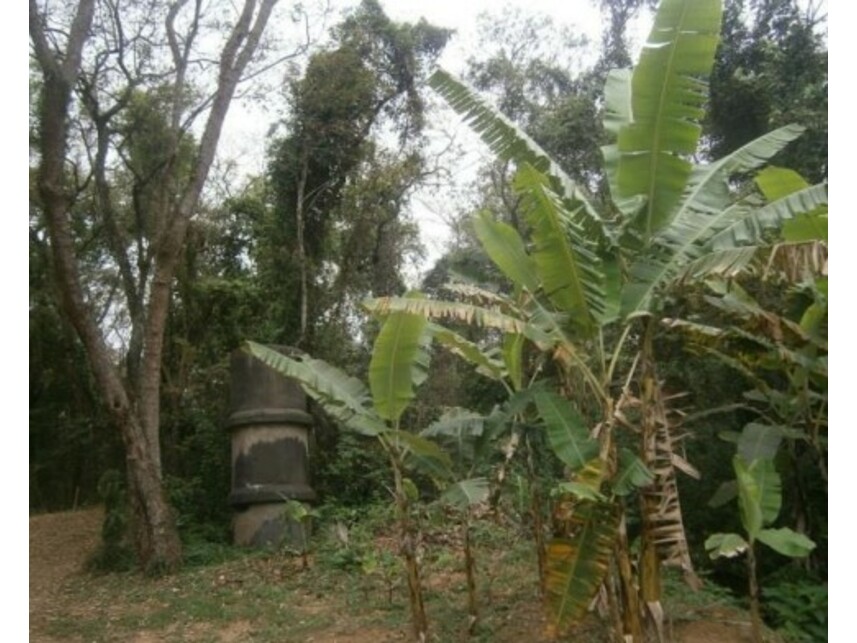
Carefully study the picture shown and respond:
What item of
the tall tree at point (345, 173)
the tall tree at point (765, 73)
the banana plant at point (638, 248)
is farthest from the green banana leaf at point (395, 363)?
the tall tree at point (345, 173)

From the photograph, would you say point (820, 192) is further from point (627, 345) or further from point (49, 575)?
point (49, 575)

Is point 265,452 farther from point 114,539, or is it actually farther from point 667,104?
point 667,104

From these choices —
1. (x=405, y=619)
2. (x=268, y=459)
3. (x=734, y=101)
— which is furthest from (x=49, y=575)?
(x=734, y=101)

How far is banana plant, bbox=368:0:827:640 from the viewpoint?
14.8 feet

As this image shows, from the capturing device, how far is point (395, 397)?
5.44m

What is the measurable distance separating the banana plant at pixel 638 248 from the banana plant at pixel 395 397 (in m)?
0.23

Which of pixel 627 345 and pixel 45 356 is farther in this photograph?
pixel 45 356

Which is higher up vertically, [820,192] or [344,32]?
[344,32]

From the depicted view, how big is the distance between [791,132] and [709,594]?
3.59 meters

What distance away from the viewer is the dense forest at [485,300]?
472cm

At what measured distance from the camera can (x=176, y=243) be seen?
9.84 m

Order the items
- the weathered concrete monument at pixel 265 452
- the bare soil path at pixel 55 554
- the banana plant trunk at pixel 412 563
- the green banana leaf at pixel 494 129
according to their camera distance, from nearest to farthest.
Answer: the banana plant trunk at pixel 412 563, the green banana leaf at pixel 494 129, the bare soil path at pixel 55 554, the weathered concrete monument at pixel 265 452

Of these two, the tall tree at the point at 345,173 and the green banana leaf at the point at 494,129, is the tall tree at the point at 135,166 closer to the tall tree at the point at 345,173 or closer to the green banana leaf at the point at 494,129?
the tall tree at the point at 345,173

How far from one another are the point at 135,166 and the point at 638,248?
11390 millimetres
